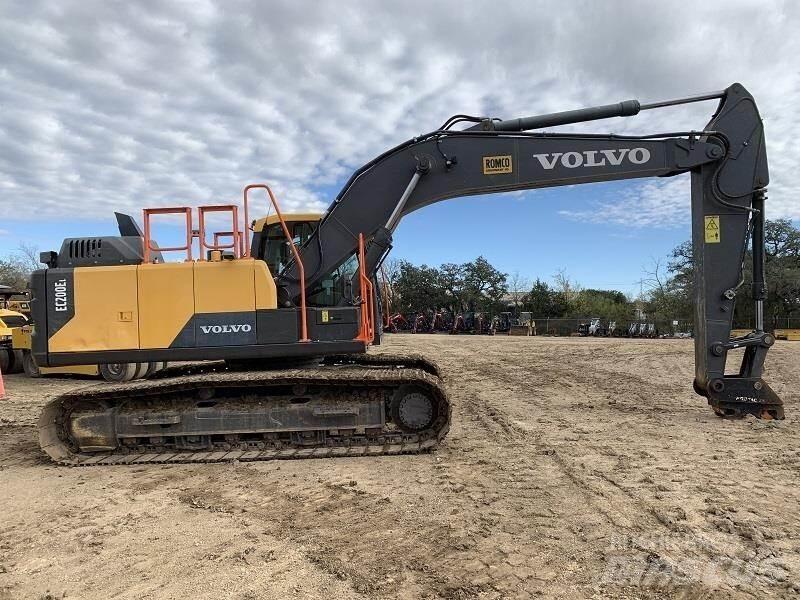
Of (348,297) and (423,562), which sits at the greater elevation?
(348,297)

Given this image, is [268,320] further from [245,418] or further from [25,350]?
[25,350]

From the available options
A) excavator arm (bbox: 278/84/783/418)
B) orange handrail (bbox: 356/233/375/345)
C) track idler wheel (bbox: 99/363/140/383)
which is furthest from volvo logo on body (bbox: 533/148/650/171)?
track idler wheel (bbox: 99/363/140/383)

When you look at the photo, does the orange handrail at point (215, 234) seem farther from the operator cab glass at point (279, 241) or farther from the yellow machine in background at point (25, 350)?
the yellow machine in background at point (25, 350)

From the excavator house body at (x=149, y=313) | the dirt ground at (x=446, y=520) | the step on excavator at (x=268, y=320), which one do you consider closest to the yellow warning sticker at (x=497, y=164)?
the step on excavator at (x=268, y=320)

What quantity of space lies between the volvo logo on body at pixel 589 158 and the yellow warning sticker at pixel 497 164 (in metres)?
0.34

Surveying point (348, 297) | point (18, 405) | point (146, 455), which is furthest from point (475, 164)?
point (18, 405)

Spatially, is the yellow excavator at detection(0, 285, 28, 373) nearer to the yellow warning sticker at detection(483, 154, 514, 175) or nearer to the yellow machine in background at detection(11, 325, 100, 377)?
the yellow machine in background at detection(11, 325, 100, 377)

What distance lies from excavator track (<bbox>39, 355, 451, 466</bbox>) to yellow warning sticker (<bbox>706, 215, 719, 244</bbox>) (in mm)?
4294

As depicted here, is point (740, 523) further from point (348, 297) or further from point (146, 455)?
point (146, 455)

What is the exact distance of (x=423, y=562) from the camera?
356cm

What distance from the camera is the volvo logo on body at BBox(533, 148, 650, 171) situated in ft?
22.7

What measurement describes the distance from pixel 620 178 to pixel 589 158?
51cm

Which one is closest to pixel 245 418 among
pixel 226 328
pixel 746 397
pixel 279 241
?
pixel 226 328

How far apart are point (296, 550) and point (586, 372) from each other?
11.3 meters
